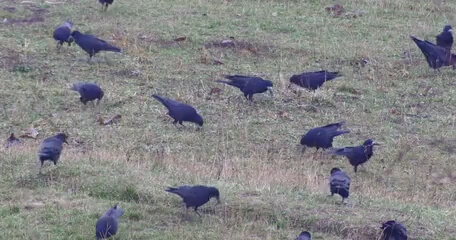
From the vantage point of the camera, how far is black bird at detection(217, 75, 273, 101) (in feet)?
41.8

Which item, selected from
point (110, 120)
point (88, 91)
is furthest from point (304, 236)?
point (88, 91)

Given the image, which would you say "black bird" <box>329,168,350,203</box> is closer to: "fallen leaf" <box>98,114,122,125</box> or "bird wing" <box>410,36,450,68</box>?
"fallen leaf" <box>98,114,122,125</box>

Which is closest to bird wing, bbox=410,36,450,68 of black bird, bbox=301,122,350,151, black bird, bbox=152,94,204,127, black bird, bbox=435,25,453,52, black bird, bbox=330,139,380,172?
black bird, bbox=435,25,453,52

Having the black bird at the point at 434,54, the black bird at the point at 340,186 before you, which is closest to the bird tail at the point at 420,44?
the black bird at the point at 434,54

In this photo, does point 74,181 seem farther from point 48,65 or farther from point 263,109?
point 48,65

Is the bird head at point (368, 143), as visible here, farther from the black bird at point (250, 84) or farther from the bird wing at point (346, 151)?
the black bird at point (250, 84)

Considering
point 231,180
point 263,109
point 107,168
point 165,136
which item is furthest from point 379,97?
point 107,168

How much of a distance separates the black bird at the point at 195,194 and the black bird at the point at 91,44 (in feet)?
19.0

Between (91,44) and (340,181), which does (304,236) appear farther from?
(91,44)

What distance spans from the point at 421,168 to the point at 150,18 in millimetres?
6522

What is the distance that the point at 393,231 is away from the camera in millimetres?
7980

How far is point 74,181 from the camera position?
8.99 m

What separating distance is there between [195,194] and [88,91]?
4.50 metres

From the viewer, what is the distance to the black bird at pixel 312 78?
42.9 feet
